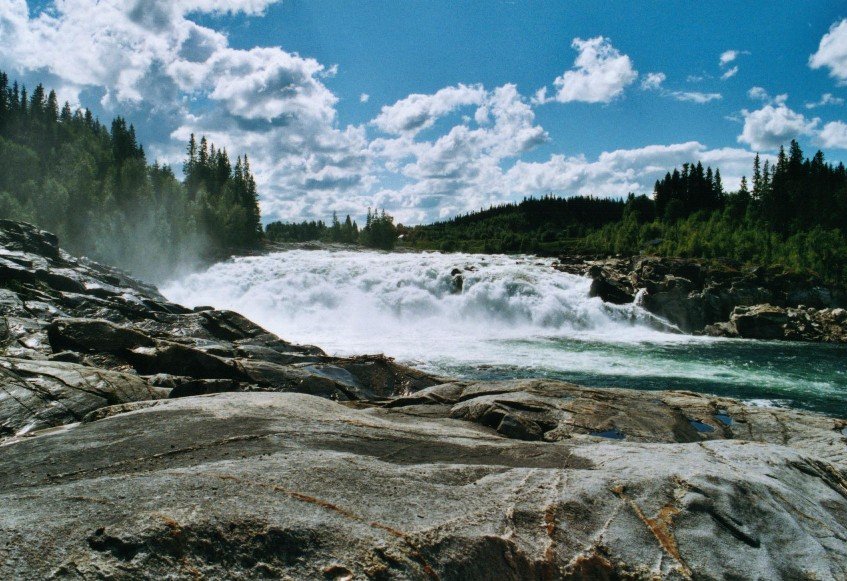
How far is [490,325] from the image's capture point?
3675cm

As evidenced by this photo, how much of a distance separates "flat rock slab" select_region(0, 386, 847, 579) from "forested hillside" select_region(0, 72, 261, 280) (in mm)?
57910

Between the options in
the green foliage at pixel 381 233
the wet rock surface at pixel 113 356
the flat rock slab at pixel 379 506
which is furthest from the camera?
the green foliage at pixel 381 233

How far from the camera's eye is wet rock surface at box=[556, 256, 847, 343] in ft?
123

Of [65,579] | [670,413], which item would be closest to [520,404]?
[670,413]

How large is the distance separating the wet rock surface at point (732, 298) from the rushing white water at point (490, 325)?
2.32 m

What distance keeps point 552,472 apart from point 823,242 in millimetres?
66646

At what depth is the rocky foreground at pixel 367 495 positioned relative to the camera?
349 cm

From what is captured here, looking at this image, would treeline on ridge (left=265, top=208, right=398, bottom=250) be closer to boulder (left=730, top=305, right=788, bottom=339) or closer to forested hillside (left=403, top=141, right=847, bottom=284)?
forested hillside (left=403, top=141, right=847, bottom=284)

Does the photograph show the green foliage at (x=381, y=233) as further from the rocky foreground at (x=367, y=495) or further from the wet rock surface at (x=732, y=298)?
the rocky foreground at (x=367, y=495)

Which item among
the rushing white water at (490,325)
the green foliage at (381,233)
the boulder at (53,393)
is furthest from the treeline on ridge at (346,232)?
the boulder at (53,393)

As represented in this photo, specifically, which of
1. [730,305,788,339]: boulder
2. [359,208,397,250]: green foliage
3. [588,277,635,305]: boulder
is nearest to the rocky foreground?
[588,277,635,305]: boulder

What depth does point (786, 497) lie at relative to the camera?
216 inches

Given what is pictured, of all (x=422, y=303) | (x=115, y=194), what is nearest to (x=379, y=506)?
(x=422, y=303)

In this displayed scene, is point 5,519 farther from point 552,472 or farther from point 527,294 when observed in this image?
point 527,294
